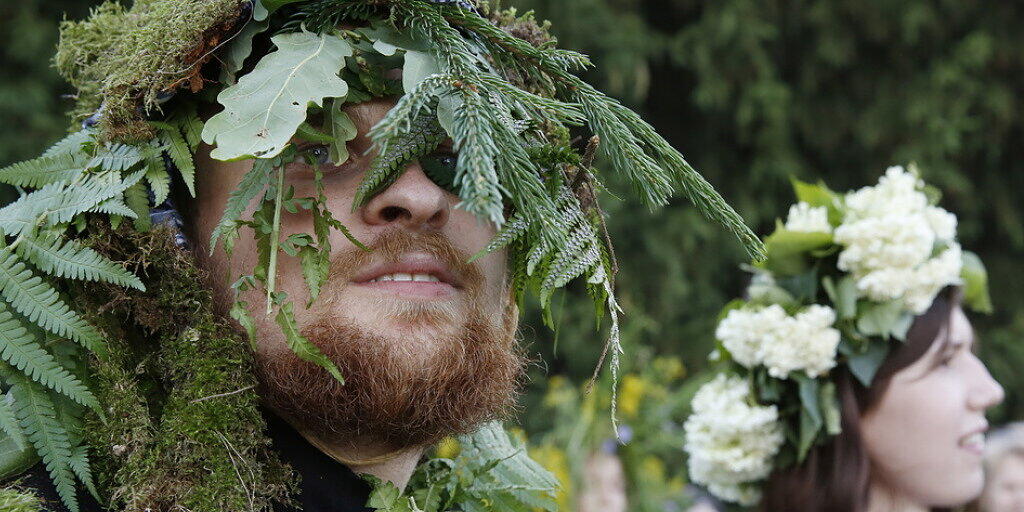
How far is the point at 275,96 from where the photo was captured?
66.7 inches

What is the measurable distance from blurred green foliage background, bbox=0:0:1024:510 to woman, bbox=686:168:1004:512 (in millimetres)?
3138

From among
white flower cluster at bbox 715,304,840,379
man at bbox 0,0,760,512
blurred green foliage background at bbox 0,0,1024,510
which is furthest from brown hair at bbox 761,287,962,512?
blurred green foliage background at bbox 0,0,1024,510

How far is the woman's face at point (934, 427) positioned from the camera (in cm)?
290

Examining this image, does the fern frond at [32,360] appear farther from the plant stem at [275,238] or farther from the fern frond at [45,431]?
the plant stem at [275,238]

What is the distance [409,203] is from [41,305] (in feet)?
2.04

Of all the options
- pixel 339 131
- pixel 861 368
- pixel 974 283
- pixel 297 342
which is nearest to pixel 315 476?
pixel 297 342

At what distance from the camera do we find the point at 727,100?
7.02 meters

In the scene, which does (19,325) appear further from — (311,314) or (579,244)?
(579,244)

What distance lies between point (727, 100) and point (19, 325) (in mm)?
5967

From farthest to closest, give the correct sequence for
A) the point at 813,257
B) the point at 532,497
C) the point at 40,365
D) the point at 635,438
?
the point at 635,438
the point at 813,257
the point at 532,497
the point at 40,365

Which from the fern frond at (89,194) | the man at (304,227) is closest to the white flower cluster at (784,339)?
the man at (304,227)

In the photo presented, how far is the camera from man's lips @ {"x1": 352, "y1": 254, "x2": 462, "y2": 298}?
71.2 inches

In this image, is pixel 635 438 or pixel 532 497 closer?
pixel 532 497

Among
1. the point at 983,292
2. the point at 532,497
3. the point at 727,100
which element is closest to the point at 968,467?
the point at 983,292
